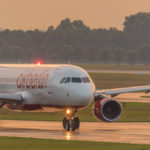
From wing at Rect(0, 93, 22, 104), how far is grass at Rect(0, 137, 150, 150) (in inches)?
316

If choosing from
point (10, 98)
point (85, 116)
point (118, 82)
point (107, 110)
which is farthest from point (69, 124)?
point (118, 82)

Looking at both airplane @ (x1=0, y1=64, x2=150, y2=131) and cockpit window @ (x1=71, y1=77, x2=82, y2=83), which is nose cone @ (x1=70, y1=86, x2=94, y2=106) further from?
cockpit window @ (x1=71, y1=77, x2=82, y2=83)

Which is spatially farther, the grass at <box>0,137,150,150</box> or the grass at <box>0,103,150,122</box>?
the grass at <box>0,103,150,122</box>

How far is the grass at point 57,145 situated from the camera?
3091cm

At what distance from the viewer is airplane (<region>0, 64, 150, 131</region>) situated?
39594mm

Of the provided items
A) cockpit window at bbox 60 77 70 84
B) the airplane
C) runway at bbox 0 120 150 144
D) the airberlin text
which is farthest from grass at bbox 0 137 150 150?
the airberlin text

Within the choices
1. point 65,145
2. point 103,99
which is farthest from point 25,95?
point 65,145

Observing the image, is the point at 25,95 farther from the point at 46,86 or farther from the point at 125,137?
the point at 125,137

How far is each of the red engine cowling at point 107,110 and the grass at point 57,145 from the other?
7.00m

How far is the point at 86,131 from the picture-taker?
39500mm

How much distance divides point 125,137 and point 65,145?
4.89m

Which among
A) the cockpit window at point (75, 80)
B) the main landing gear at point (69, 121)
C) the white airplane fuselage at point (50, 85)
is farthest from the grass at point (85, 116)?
the cockpit window at point (75, 80)

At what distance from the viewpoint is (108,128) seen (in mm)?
41688

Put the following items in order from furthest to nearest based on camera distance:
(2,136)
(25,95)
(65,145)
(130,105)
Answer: (130,105), (25,95), (2,136), (65,145)
